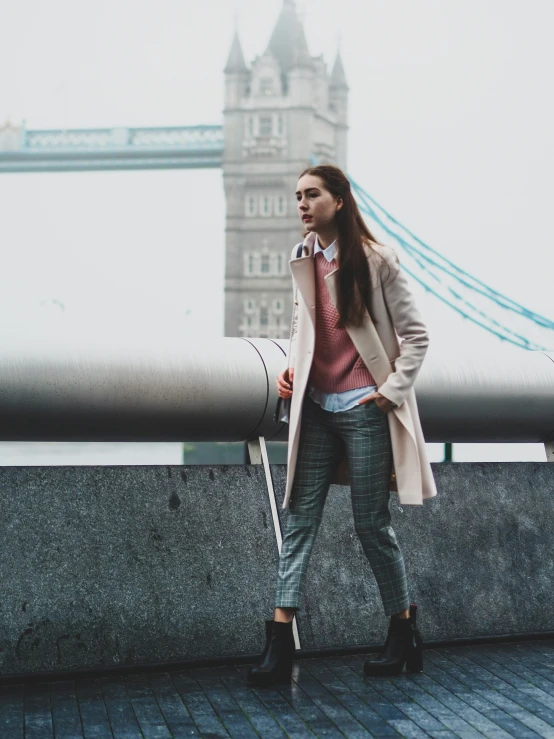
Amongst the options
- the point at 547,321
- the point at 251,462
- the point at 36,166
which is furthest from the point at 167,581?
the point at 36,166

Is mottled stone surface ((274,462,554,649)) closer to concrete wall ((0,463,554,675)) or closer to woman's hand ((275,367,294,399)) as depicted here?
concrete wall ((0,463,554,675))

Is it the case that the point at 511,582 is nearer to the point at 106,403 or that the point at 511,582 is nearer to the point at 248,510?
the point at 248,510

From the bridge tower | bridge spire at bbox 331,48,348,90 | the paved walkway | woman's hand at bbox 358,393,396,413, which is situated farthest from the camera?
bridge spire at bbox 331,48,348,90

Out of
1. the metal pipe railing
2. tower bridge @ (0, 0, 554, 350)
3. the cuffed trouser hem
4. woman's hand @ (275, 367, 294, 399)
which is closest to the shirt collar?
woman's hand @ (275, 367, 294, 399)

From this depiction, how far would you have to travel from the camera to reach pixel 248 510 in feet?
7.99

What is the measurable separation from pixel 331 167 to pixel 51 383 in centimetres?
72

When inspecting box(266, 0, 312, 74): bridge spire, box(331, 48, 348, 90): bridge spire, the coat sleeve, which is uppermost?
box(266, 0, 312, 74): bridge spire

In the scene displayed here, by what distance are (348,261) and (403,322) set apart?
0.52ft

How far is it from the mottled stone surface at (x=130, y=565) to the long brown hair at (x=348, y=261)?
1.74 ft

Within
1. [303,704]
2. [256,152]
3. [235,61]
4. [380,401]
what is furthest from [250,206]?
[303,704]

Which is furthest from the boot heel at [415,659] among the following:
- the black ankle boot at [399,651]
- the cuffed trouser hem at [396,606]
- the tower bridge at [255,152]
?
the tower bridge at [255,152]

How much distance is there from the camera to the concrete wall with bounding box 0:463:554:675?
2.21 m

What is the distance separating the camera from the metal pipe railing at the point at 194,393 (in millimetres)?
2277

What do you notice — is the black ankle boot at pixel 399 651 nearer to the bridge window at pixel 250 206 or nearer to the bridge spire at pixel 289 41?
the bridge window at pixel 250 206
